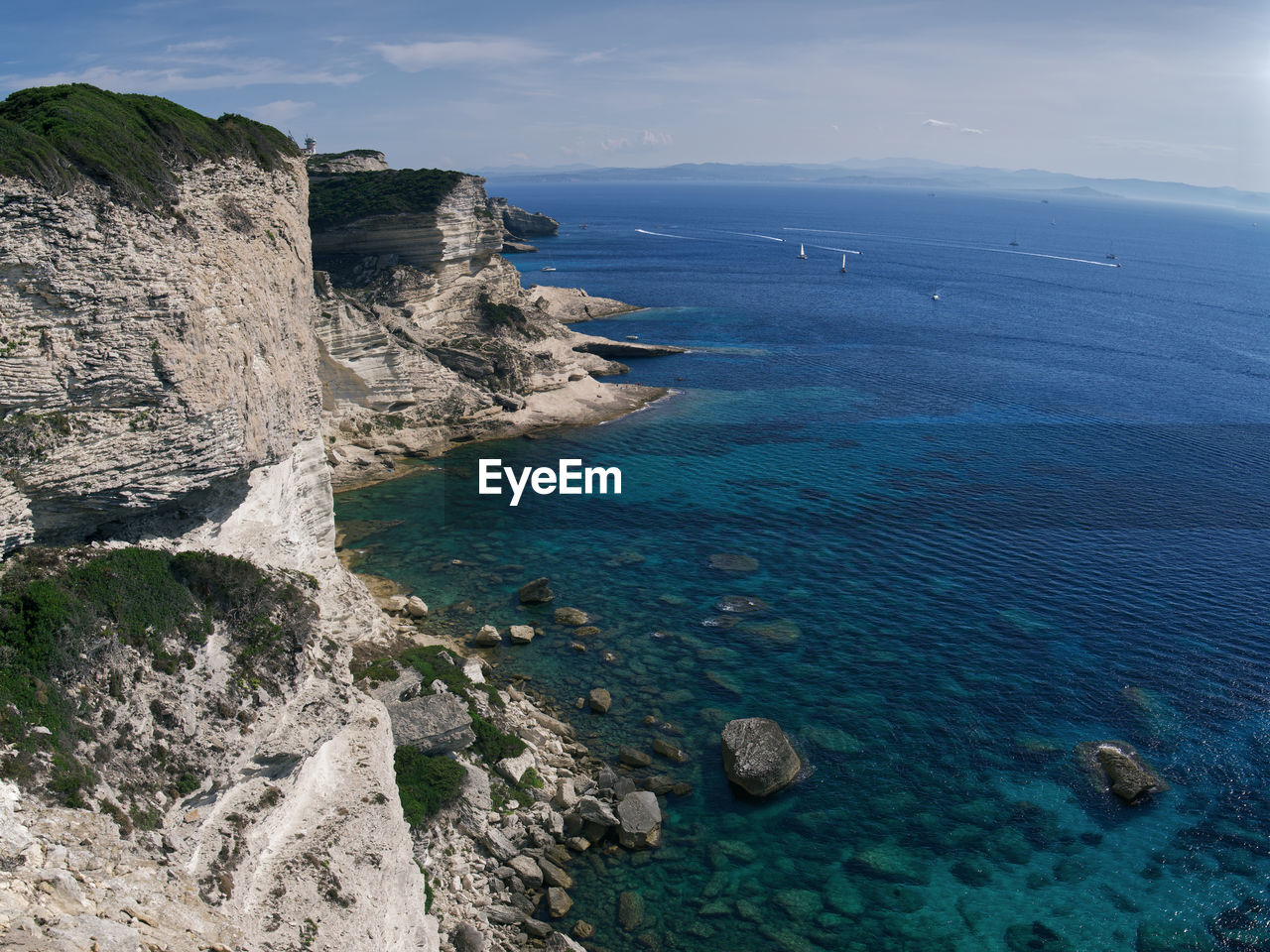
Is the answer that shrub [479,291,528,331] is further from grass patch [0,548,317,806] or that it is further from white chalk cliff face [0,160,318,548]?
grass patch [0,548,317,806]

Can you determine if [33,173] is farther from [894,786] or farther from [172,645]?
[894,786]

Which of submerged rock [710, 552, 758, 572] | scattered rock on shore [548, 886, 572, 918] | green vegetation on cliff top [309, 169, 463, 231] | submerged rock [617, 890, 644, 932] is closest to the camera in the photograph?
submerged rock [617, 890, 644, 932]

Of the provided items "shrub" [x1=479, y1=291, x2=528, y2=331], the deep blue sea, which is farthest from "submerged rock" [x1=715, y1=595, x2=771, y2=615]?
"shrub" [x1=479, y1=291, x2=528, y2=331]

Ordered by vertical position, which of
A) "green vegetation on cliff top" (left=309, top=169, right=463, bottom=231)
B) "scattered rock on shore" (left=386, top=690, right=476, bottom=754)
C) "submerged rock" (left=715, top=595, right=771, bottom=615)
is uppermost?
"green vegetation on cliff top" (left=309, top=169, right=463, bottom=231)

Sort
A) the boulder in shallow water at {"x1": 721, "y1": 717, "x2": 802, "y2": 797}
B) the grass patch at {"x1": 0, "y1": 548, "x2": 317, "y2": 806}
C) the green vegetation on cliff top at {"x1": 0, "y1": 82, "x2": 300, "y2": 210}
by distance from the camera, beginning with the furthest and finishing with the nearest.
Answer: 1. the boulder in shallow water at {"x1": 721, "y1": 717, "x2": 802, "y2": 797}
2. the green vegetation on cliff top at {"x1": 0, "y1": 82, "x2": 300, "y2": 210}
3. the grass patch at {"x1": 0, "y1": 548, "x2": 317, "y2": 806}

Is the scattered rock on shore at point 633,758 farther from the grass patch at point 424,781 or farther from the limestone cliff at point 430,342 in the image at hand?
the limestone cliff at point 430,342

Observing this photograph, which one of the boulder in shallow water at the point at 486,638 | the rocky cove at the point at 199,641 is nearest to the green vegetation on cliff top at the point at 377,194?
the rocky cove at the point at 199,641
